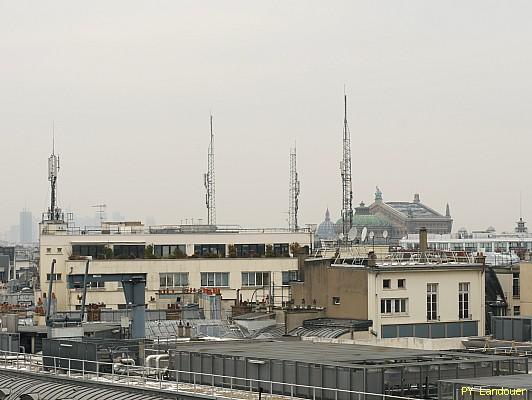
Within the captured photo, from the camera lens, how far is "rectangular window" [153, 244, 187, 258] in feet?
410

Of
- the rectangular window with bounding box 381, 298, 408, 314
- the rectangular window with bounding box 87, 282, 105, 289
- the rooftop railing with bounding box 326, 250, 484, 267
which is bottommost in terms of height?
the rectangular window with bounding box 381, 298, 408, 314

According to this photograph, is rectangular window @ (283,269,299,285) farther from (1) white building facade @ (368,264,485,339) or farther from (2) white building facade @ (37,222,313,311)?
(1) white building facade @ (368,264,485,339)

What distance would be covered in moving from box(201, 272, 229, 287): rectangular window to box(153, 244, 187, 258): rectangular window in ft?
9.39

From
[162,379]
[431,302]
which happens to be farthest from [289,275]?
[162,379]

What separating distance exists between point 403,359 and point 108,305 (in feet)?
244

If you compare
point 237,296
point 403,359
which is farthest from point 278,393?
point 237,296

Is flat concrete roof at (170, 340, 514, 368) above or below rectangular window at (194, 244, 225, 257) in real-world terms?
below

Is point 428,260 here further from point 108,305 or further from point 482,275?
point 108,305

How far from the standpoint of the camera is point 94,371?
54219 mm

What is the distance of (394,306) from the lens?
3130 inches

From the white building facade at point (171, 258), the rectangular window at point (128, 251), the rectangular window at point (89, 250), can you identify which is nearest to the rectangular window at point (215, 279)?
the white building facade at point (171, 258)

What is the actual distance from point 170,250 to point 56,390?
74.3m

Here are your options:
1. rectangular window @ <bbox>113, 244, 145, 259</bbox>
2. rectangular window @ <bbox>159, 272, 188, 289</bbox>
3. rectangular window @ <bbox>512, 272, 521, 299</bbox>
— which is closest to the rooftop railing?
rectangular window @ <bbox>512, 272, 521, 299</bbox>

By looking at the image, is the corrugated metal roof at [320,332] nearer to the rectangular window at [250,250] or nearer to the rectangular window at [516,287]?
the rectangular window at [516,287]
